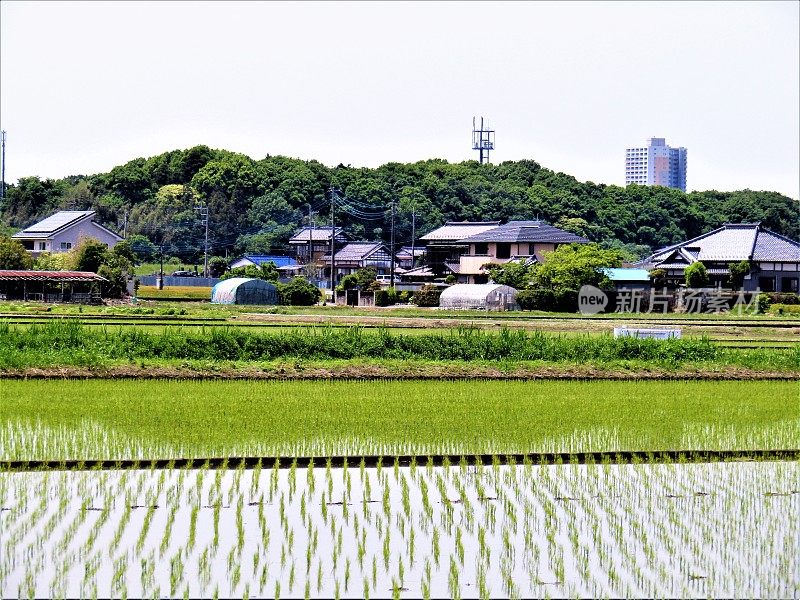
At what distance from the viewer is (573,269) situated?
4525 centimetres

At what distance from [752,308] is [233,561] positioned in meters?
41.3

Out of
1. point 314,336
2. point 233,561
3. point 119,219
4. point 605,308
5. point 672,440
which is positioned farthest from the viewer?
point 119,219

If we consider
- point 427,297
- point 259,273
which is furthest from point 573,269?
point 259,273

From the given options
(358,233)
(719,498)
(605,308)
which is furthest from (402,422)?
(358,233)

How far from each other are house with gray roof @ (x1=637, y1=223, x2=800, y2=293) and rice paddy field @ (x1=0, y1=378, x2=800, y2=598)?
39748 millimetres

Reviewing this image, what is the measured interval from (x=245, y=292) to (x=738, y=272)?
24.0 m

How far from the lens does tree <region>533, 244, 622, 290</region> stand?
4512 cm

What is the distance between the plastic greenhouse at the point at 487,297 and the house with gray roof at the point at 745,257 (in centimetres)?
985

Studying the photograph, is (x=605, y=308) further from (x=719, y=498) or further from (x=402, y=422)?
(x=719, y=498)

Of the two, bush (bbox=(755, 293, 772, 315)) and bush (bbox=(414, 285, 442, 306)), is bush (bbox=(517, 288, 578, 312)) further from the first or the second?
bush (bbox=(755, 293, 772, 315))

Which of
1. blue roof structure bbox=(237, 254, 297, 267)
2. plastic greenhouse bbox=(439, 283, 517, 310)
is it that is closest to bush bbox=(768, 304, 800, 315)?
plastic greenhouse bbox=(439, 283, 517, 310)

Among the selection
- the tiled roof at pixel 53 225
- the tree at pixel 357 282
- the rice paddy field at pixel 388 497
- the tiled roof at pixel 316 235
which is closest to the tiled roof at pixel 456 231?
the tiled roof at pixel 316 235

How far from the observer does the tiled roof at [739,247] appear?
54406mm

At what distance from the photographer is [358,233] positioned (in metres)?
76.1
